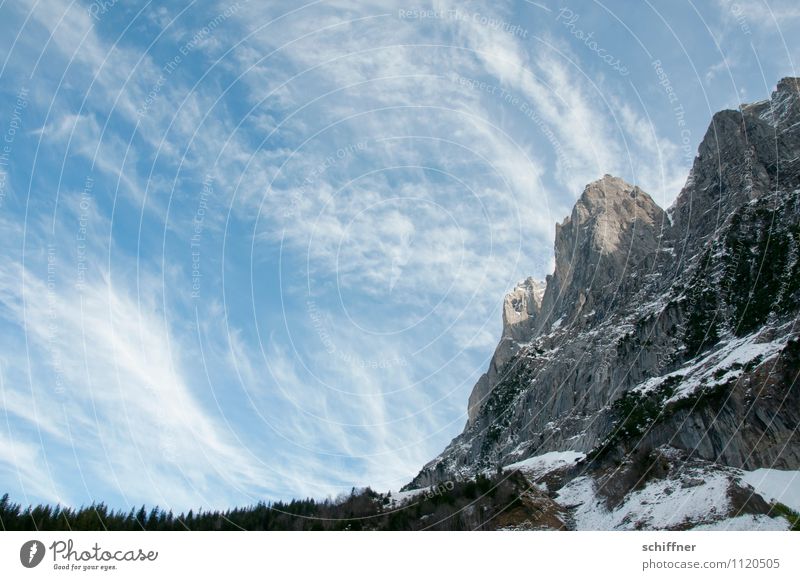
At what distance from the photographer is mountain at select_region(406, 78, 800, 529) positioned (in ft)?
297

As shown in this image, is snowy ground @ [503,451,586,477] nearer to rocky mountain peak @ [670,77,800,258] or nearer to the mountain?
the mountain

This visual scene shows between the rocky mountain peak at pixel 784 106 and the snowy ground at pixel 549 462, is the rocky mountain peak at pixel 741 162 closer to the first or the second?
the rocky mountain peak at pixel 784 106

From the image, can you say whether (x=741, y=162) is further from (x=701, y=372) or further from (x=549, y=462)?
(x=549, y=462)

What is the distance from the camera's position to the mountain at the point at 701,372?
90.4 m
